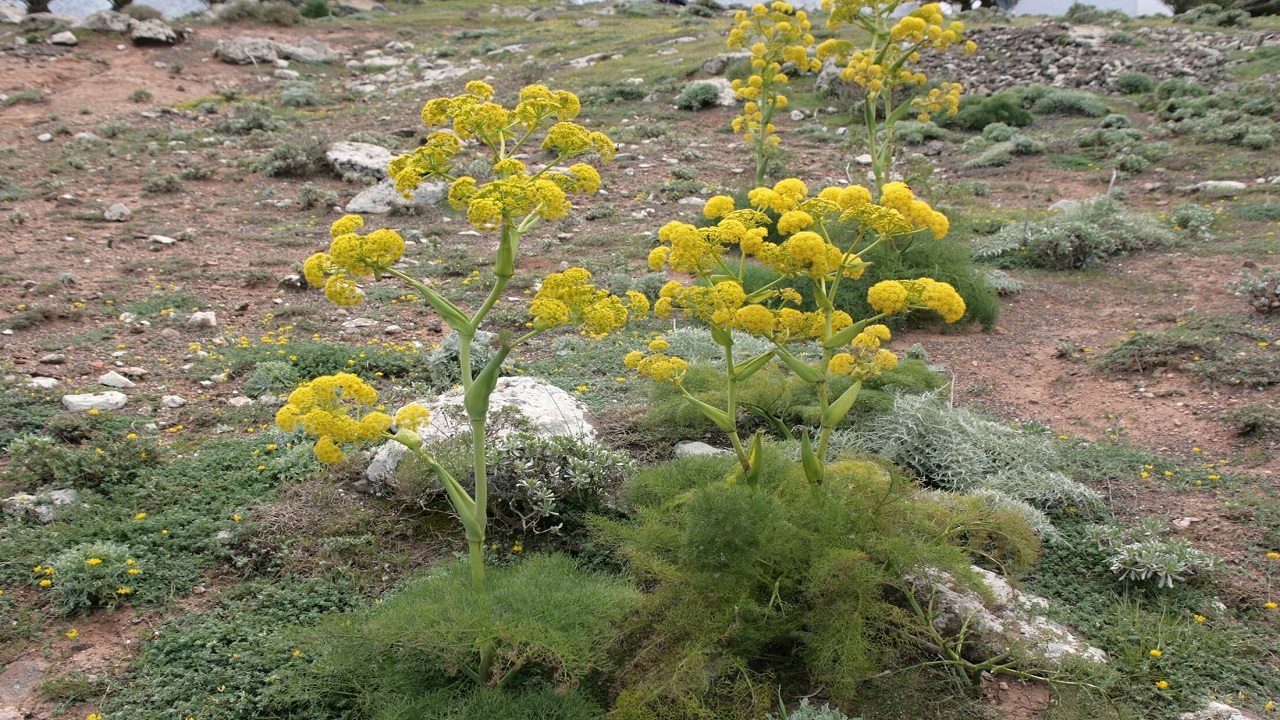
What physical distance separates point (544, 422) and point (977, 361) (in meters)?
4.57

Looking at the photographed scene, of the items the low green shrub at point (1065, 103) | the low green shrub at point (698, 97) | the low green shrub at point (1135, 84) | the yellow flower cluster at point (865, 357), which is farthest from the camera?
the low green shrub at point (1135, 84)

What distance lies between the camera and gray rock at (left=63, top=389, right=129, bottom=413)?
5594 mm

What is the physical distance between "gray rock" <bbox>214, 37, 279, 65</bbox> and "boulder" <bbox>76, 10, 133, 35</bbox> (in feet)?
8.77

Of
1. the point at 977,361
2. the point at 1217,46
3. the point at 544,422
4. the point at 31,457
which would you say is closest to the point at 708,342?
the point at 544,422

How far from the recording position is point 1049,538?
14.6ft

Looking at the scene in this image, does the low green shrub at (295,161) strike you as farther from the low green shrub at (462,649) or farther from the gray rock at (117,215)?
the low green shrub at (462,649)

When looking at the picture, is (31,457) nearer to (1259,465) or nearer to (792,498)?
(792,498)

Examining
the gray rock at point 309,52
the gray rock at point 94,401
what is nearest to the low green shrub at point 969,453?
the gray rock at point 94,401

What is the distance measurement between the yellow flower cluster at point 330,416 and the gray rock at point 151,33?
1037 inches

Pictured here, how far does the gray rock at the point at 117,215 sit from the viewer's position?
412 inches

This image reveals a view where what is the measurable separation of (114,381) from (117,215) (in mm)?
5736

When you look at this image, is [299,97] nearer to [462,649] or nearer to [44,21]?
[44,21]

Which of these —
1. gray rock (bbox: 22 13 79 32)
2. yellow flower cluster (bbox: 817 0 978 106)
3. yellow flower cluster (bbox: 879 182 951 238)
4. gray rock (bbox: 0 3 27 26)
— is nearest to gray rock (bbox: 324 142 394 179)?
yellow flower cluster (bbox: 817 0 978 106)

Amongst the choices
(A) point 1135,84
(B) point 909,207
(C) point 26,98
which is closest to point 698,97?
(A) point 1135,84
